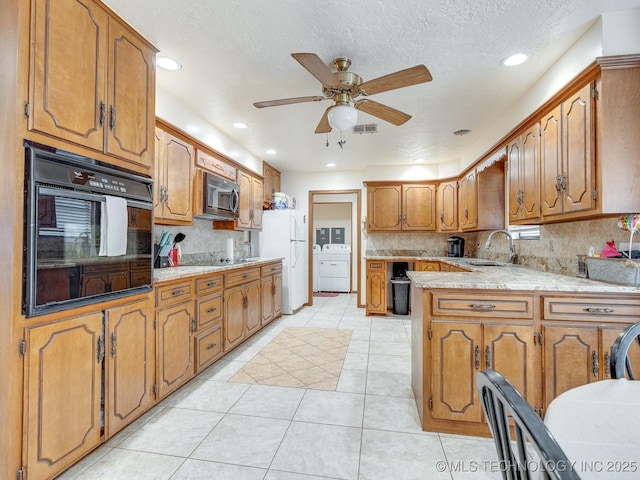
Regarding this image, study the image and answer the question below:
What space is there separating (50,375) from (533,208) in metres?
3.10

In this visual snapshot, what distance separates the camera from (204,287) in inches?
105

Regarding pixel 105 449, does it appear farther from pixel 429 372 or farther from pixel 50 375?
pixel 429 372

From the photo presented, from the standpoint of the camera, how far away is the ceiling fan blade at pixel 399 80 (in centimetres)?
180

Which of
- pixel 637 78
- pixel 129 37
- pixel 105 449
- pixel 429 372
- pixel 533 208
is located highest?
pixel 129 37

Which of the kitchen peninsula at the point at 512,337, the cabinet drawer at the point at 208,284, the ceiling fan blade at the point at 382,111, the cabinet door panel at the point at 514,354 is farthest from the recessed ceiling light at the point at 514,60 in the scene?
the cabinet drawer at the point at 208,284

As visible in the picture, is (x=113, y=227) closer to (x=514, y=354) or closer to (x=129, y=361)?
(x=129, y=361)

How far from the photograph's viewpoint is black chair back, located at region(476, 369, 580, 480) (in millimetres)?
426

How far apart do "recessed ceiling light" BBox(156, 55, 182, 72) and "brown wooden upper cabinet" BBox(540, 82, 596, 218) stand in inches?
103

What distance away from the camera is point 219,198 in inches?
136

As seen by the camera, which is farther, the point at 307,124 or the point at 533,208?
the point at 307,124

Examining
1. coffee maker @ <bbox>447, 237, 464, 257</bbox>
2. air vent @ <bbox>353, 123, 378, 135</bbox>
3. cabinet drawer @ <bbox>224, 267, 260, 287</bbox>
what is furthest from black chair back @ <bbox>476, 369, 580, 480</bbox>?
coffee maker @ <bbox>447, 237, 464, 257</bbox>

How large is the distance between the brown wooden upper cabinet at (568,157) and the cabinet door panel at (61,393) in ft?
9.06

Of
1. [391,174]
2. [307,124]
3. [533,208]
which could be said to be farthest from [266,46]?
[391,174]

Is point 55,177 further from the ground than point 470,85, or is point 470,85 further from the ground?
point 470,85
